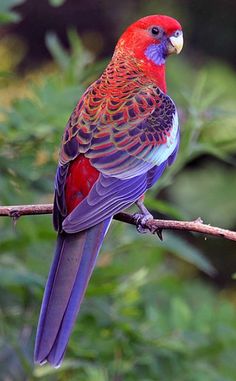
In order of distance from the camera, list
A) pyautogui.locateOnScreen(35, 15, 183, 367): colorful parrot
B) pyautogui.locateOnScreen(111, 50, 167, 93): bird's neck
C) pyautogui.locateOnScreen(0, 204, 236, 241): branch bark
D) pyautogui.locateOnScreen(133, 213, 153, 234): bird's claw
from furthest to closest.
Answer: pyautogui.locateOnScreen(111, 50, 167, 93): bird's neck, pyautogui.locateOnScreen(133, 213, 153, 234): bird's claw, pyautogui.locateOnScreen(35, 15, 183, 367): colorful parrot, pyautogui.locateOnScreen(0, 204, 236, 241): branch bark

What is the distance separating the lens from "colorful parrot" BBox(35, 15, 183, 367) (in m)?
3.57

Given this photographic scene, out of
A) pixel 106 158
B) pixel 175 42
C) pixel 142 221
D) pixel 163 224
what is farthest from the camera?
pixel 175 42

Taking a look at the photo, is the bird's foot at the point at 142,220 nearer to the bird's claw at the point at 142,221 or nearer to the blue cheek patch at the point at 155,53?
the bird's claw at the point at 142,221

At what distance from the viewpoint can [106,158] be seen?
393 cm

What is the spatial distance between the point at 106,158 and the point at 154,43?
840mm

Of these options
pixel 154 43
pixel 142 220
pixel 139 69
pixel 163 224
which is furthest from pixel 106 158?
pixel 154 43

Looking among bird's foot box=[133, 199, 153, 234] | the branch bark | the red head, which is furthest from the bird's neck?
the branch bark

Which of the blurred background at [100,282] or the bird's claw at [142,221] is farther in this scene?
the blurred background at [100,282]

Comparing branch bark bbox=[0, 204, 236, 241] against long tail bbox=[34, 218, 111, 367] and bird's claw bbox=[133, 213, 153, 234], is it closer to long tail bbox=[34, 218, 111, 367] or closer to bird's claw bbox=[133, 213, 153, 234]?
bird's claw bbox=[133, 213, 153, 234]

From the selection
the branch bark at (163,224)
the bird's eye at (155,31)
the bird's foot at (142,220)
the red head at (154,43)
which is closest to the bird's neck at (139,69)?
the red head at (154,43)

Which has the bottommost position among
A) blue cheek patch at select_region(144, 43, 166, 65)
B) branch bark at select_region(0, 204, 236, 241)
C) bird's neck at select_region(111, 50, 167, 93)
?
bird's neck at select_region(111, 50, 167, 93)

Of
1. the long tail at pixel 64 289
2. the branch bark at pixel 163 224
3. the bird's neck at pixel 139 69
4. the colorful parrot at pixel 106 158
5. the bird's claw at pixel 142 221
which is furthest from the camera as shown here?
the bird's neck at pixel 139 69

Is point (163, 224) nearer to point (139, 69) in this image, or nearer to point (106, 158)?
point (106, 158)

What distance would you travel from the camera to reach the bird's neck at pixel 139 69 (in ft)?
14.7
